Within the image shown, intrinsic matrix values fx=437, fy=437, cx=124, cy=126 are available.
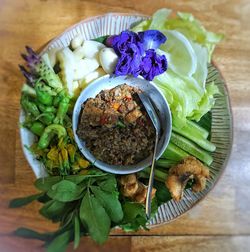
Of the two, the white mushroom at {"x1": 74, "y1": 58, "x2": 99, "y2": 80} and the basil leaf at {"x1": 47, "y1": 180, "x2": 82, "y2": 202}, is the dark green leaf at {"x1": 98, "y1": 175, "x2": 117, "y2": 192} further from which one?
the white mushroom at {"x1": 74, "y1": 58, "x2": 99, "y2": 80}

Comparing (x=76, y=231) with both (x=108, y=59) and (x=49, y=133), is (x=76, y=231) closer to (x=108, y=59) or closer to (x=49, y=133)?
(x=49, y=133)

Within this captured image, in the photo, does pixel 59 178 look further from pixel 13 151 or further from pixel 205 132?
pixel 205 132

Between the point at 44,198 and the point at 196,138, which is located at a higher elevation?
the point at 196,138

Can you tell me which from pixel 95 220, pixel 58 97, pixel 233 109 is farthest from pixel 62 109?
pixel 233 109

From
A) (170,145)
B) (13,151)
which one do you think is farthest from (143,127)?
(13,151)

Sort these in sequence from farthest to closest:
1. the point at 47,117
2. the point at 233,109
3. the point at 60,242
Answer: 1. the point at 233,109
2. the point at 47,117
3. the point at 60,242

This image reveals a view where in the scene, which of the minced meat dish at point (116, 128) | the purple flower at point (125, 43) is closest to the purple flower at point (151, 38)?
the purple flower at point (125, 43)
